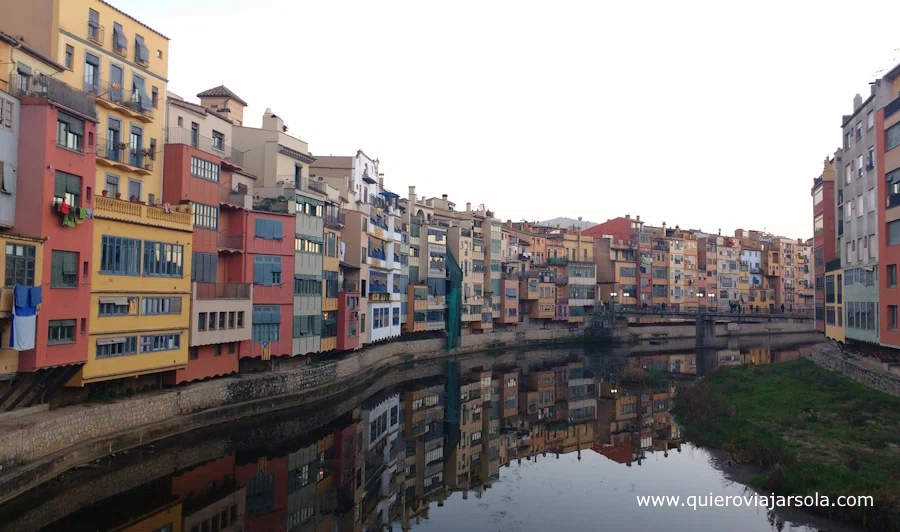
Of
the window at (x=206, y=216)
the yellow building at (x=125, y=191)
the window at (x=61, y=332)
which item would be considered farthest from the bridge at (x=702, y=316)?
the window at (x=61, y=332)

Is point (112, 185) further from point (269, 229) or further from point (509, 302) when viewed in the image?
point (509, 302)

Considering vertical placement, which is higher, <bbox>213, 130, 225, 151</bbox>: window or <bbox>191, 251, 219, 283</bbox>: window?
<bbox>213, 130, 225, 151</bbox>: window

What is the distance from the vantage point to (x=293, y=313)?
4212 centimetres

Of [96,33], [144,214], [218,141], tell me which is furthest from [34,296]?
[218,141]

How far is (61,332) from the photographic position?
87.4ft

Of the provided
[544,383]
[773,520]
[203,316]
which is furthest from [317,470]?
[544,383]

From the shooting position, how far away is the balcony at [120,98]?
104ft

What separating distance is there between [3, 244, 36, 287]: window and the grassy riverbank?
2731 centimetres

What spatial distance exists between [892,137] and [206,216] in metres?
36.0

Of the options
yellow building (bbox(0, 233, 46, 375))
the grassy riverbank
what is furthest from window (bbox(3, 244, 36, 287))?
the grassy riverbank

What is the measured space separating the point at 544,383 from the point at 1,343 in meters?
41.0

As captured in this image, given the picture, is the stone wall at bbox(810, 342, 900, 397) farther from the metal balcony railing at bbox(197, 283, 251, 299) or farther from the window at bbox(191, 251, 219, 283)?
the window at bbox(191, 251, 219, 283)

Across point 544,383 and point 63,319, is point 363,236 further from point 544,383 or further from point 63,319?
point 63,319

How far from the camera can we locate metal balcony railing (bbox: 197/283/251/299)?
1412 inches
